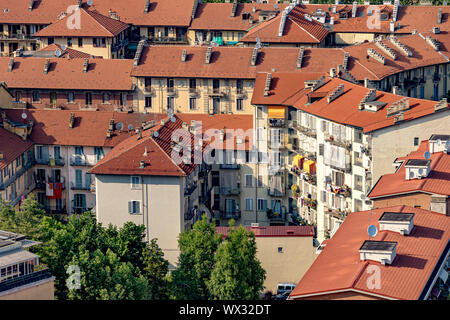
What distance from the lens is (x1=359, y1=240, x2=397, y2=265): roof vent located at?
94.2 m

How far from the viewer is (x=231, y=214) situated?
14825 cm

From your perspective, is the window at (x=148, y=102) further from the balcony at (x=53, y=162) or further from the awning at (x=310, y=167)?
the awning at (x=310, y=167)

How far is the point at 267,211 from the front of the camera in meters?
148

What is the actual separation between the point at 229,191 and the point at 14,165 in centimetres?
2245

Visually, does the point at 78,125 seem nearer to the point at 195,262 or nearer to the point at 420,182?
the point at 195,262

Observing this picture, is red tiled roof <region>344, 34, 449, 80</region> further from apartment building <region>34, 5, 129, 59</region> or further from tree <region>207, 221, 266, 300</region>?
tree <region>207, 221, 266, 300</region>

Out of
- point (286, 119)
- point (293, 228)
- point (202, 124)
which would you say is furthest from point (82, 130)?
point (293, 228)

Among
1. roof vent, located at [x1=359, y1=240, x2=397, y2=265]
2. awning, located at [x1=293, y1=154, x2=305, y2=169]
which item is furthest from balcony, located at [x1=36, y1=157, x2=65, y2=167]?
roof vent, located at [x1=359, y1=240, x2=397, y2=265]

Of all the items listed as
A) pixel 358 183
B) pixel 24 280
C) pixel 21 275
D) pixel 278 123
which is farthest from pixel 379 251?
pixel 278 123

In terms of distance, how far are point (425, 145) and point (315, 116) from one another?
1511cm

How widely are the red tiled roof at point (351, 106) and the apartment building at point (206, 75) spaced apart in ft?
61.0

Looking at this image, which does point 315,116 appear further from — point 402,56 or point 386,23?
point 386,23

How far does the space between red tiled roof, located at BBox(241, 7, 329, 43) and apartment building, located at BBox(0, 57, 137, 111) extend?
70.5 ft

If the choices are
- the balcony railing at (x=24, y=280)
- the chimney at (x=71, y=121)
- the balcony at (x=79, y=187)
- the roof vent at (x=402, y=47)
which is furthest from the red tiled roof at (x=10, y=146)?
the roof vent at (x=402, y=47)
